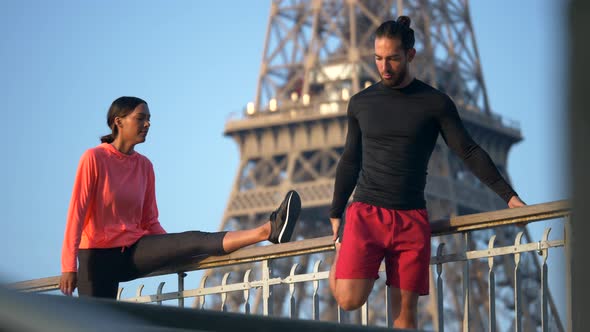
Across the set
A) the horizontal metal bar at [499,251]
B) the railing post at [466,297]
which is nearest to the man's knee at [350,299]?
the horizontal metal bar at [499,251]

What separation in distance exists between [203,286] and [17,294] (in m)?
5.07

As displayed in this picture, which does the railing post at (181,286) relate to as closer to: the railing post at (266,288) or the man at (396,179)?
the railing post at (266,288)

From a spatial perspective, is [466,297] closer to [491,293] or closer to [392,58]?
[491,293]

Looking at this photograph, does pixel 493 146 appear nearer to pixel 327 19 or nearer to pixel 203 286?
pixel 327 19

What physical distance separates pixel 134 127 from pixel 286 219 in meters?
0.90

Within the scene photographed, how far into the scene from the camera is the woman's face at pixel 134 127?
6.68 metres

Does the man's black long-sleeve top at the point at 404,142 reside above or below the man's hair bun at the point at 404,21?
below

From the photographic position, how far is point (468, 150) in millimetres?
5559

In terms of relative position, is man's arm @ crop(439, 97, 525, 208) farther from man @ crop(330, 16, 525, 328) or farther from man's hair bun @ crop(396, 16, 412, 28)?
man's hair bun @ crop(396, 16, 412, 28)

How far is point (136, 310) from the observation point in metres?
2.82

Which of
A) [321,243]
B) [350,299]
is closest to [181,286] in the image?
[321,243]

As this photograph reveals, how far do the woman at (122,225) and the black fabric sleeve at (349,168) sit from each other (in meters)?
0.83

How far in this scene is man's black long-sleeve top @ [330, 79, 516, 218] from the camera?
17.7ft

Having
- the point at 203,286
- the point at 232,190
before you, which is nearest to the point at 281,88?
the point at 232,190
